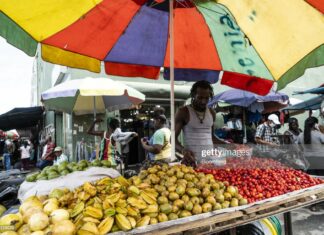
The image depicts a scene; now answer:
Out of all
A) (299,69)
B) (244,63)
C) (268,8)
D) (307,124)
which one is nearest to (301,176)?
(299,69)

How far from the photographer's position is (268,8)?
2.61m

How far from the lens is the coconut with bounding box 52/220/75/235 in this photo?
1.75 meters

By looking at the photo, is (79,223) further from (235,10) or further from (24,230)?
(235,10)

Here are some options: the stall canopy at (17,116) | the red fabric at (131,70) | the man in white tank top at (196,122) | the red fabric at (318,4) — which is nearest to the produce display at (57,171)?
the man in white tank top at (196,122)

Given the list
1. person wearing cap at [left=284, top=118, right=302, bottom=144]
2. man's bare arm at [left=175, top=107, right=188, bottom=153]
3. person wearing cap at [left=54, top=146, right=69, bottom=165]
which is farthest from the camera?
person wearing cap at [left=54, top=146, right=69, bottom=165]

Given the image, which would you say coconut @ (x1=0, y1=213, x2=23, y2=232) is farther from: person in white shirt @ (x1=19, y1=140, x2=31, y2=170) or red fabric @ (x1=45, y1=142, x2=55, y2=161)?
person in white shirt @ (x1=19, y1=140, x2=31, y2=170)

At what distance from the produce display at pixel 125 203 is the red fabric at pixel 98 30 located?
1.82 meters

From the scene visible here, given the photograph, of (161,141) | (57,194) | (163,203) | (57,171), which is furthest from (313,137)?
(57,194)

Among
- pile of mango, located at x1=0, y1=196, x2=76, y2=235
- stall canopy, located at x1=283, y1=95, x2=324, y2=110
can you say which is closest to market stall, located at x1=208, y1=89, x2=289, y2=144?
stall canopy, located at x1=283, y1=95, x2=324, y2=110

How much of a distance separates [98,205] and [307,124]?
6.07m

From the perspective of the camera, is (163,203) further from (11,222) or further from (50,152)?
(50,152)

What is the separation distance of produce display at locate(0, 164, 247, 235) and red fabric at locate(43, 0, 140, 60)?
1817mm

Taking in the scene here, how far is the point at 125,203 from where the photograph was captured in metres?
2.09

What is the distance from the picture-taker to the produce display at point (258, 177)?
109 inches
